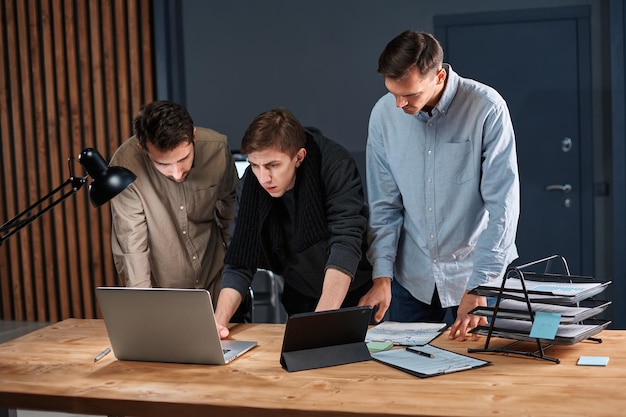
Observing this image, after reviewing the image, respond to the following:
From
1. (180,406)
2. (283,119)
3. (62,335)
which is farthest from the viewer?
(62,335)

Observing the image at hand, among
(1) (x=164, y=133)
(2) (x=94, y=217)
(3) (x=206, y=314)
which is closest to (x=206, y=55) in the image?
(2) (x=94, y=217)

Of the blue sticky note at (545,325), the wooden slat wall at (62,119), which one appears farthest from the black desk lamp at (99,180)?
the wooden slat wall at (62,119)

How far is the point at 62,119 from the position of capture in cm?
622

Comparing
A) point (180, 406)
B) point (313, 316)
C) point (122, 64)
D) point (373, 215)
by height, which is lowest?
point (180, 406)

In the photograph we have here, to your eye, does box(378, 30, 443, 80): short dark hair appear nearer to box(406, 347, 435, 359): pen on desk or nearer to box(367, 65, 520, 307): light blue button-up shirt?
box(367, 65, 520, 307): light blue button-up shirt

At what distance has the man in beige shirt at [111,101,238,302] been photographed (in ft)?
9.43

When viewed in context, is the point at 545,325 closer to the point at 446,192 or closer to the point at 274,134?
the point at 446,192

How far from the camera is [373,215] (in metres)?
2.96

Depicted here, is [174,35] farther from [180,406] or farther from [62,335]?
[180,406]

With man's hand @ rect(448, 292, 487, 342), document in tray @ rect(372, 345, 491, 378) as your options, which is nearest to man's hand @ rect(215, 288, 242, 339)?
document in tray @ rect(372, 345, 491, 378)

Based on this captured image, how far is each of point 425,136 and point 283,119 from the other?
0.55 metres

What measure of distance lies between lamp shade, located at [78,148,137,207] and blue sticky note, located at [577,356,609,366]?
1425 mm

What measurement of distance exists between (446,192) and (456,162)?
115mm

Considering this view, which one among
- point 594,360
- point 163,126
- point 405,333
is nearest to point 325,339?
point 405,333
